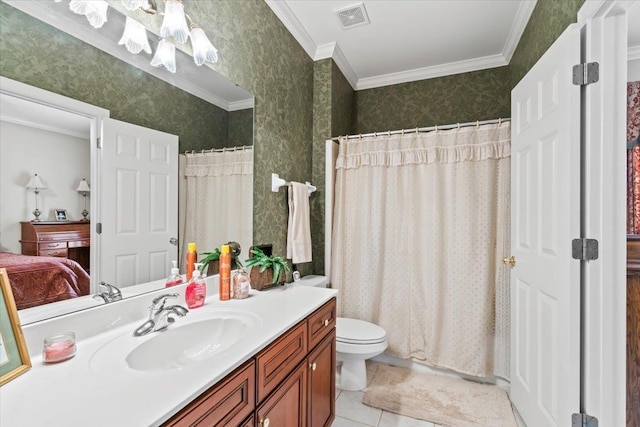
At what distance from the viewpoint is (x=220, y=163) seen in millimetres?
1556

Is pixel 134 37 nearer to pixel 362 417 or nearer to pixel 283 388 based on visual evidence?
pixel 283 388

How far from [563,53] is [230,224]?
1.74 meters

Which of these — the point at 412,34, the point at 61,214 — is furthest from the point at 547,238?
the point at 61,214

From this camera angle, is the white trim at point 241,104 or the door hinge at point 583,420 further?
the white trim at point 241,104

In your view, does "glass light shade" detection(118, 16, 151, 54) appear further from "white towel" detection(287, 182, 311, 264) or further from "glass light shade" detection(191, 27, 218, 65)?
"white towel" detection(287, 182, 311, 264)

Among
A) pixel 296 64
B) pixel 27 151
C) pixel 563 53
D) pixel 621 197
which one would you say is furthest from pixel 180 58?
pixel 621 197

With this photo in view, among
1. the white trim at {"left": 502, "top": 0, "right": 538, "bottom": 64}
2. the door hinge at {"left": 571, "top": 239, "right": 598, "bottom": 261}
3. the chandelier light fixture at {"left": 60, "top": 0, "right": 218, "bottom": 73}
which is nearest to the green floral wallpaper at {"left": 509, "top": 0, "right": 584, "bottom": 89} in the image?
the white trim at {"left": 502, "top": 0, "right": 538, "bottom": 64}

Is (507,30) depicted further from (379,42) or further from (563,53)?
(563,53)

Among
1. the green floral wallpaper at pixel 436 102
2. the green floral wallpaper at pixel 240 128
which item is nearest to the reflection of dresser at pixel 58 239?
the green floral wallpaper at pixel 240 128

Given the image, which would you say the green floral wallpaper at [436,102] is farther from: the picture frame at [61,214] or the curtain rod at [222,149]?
the picture frame at [61,214]

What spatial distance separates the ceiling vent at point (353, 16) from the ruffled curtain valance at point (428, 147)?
2.75 ft

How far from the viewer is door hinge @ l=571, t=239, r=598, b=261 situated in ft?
3.83

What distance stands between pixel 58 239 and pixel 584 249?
6.17 feet

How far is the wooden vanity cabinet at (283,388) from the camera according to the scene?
2.41ft
